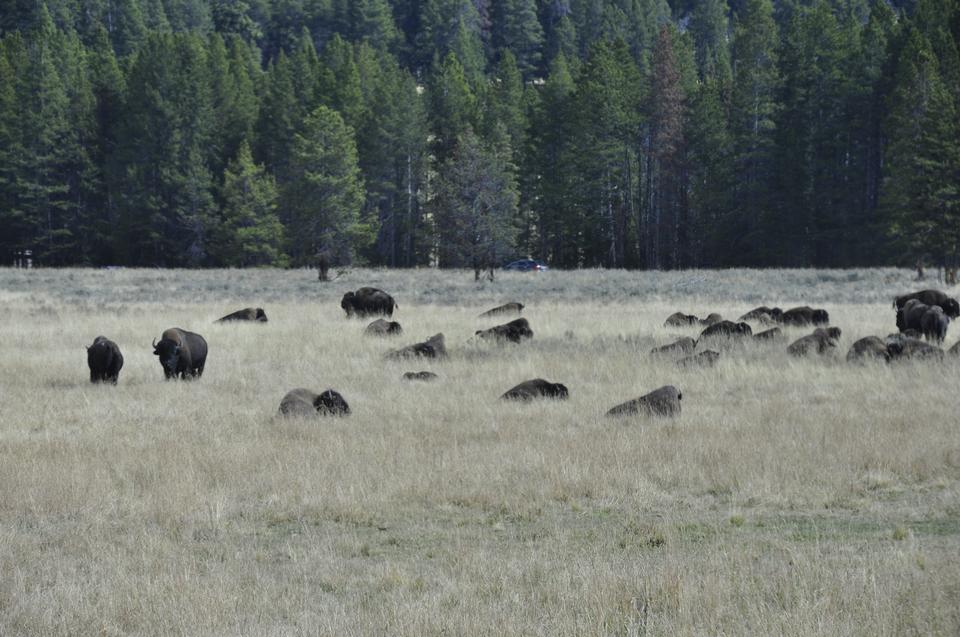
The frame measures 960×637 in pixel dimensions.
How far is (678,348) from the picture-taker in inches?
832

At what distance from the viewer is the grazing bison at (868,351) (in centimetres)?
1880

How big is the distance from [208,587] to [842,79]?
218 ft

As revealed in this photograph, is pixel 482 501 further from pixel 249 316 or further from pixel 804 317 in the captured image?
pixel 249 316

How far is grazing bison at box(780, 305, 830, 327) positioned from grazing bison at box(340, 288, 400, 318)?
39.6ft

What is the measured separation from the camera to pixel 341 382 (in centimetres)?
1817

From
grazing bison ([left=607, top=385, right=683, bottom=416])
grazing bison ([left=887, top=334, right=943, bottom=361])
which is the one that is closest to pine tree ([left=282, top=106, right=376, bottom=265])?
grazing bison ([left=887, top=334, right=943, bottom=361])

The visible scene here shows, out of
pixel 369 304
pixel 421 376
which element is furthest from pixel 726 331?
pixel 369 304

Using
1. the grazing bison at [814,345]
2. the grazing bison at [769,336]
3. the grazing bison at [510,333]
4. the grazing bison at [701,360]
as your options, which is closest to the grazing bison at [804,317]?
the grazing bison at [769,336]

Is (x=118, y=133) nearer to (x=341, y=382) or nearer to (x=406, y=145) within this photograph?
(x=406, y=145)

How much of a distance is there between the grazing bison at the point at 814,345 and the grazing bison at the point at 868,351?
0.86 m

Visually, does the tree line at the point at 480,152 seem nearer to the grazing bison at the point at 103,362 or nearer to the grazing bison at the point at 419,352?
the grazing bison at the point at 419,352

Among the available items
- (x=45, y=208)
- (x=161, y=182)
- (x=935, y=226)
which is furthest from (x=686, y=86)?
(x=45, y=208)

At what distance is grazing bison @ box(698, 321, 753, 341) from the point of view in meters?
23.5

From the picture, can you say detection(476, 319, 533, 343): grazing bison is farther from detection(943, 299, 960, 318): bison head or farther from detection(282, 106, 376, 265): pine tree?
detection(282, 106, 376, 265): pine tree
